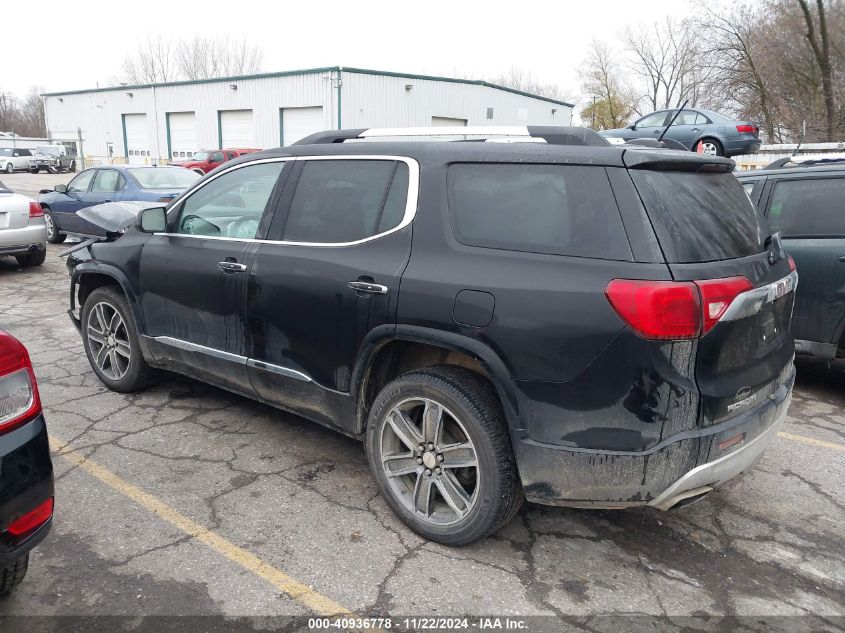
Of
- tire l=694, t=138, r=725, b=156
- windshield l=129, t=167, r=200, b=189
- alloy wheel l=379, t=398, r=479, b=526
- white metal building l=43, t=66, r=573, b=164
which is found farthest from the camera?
white metal building l=43, t=66, r=573, b=164

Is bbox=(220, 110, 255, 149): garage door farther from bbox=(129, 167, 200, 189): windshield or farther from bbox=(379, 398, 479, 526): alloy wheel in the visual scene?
bbox=(379, 398, 479, 526): alloy wheel

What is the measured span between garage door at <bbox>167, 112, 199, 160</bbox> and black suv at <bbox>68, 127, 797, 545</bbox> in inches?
1332

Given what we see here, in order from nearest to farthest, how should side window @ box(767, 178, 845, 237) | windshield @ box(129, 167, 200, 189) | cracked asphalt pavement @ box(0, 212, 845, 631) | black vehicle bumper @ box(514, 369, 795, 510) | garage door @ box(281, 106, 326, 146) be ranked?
black vehicle bumper @ box(514, 369, 795, 510)
cracked asphalt pavement @ box(0, 212, 845, 631)
side window @ box(767, 178, 845, 237)
windshield @ box(129, 167, 200, 189)
garage door @ box(281, 106, 326, 146)

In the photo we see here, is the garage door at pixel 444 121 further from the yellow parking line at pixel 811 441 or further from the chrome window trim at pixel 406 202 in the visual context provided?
the chrome window trim at pixel 406 202

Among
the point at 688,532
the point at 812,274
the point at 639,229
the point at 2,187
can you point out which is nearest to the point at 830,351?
the point at 812,274

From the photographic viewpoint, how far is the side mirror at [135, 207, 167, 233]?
4.20 m

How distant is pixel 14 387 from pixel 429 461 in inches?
67.1

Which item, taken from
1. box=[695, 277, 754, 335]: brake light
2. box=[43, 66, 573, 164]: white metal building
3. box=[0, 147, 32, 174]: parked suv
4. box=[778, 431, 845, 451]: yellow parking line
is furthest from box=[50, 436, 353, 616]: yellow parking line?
box=[0, 147, 32, 174]: parked suv

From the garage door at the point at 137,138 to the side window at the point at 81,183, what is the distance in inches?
1087

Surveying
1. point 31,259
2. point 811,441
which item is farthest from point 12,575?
point 31,259

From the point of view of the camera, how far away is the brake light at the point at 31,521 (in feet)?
7.11

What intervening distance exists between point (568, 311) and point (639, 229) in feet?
1.35

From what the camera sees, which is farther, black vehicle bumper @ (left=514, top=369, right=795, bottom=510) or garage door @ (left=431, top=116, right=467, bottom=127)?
garage door @ (left=431, top=116, right=467, bottom=127)

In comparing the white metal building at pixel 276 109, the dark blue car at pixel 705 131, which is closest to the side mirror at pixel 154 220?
the dark blue car at pixel 705 131
